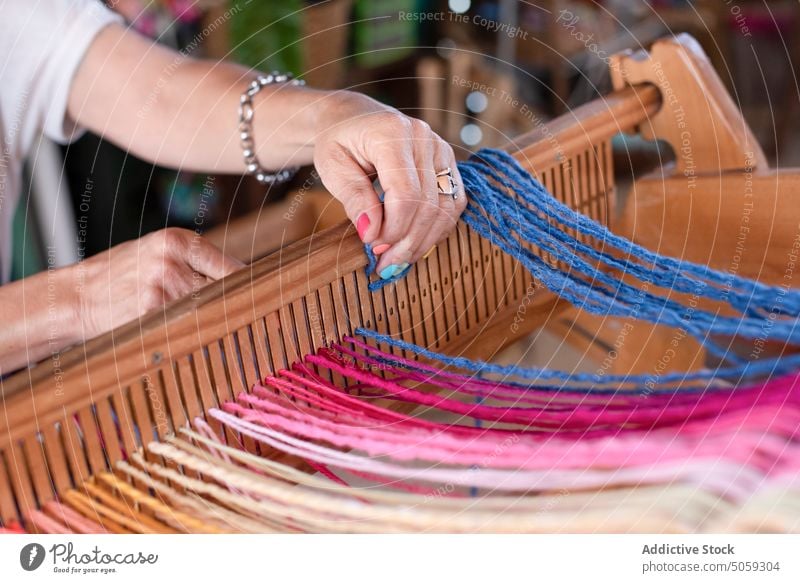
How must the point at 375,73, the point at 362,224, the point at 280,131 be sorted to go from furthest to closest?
the point at 375,73, the point at 280,131, the point at 362,224

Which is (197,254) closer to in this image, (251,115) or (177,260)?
(177,260)

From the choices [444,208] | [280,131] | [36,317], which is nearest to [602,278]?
[444,208]

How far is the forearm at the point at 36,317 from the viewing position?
Answer: 1.74 ft

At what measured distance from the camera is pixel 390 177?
19.1 inches

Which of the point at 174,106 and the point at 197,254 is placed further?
the point at 174,106

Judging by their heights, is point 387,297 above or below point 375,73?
below

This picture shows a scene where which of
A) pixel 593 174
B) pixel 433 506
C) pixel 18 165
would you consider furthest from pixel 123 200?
pixel 433 506

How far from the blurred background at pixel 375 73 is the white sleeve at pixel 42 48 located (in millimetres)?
238

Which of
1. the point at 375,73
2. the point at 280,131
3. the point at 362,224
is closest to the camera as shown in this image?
the point at 362,224

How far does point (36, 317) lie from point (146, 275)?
0.27ft

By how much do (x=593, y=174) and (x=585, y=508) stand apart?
33 cm

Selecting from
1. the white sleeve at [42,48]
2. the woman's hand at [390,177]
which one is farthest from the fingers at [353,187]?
the white sleeve at [42,48]

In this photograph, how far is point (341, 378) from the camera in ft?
1.68
